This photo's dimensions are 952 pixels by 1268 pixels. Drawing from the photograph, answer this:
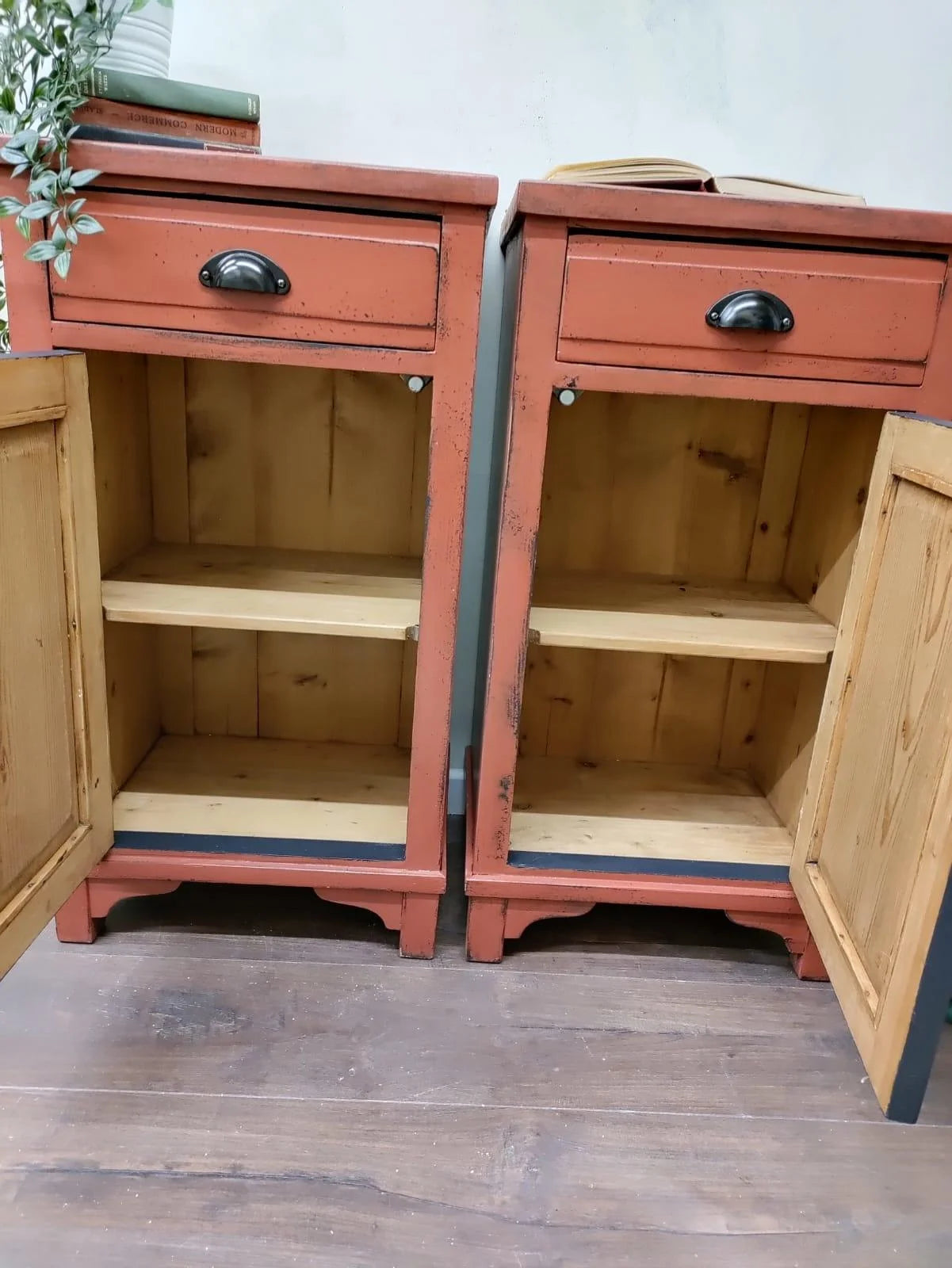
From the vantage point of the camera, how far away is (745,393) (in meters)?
1.09

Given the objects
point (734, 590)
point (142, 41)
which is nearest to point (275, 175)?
point (142, 41)

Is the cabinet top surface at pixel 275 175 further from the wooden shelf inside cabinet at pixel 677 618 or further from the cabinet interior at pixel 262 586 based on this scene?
the wooden shelf inside cabinet at pixel 677 618

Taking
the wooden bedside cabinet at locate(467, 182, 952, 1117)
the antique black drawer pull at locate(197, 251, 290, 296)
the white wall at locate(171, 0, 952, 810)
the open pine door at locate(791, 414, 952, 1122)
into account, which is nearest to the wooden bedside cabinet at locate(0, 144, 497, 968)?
the antique black drawer pull at locate(197, 251, 290, 296)

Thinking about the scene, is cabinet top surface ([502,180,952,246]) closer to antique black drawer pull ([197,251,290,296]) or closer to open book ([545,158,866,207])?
open book ([545,158,866,207])

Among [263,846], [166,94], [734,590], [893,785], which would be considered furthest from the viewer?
[734,590]

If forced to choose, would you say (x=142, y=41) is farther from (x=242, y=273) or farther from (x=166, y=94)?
(x=242, y=273)

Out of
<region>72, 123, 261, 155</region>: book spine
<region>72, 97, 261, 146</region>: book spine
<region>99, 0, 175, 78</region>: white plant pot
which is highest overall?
<region>99, 0, 175, 78</region>: white plant pot

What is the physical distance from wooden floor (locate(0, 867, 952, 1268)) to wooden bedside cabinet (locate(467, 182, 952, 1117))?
0.44 ft

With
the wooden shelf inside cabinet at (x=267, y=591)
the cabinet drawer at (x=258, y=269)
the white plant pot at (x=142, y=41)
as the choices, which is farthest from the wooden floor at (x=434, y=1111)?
the white plant pot at (x=142, y=41)

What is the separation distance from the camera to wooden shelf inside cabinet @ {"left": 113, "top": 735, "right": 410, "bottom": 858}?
127cm

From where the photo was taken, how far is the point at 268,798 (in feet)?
4.53

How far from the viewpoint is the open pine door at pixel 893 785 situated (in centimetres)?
84

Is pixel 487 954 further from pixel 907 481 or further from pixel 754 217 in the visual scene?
pixel 754 217

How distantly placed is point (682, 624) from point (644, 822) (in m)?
0.33
